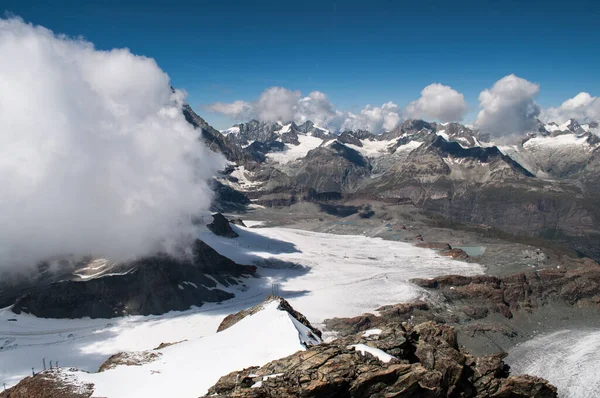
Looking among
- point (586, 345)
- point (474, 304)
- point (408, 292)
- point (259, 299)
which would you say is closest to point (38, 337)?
point (259, 299)

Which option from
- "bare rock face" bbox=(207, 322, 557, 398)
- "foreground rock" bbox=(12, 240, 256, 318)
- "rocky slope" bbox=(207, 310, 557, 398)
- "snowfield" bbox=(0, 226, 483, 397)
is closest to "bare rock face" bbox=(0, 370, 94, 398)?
"snowfield" bbox=(0, 226, 483, 397)

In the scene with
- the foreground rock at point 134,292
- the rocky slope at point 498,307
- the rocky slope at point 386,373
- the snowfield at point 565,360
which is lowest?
the snowfield at point 565,360

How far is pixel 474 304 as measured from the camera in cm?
12644

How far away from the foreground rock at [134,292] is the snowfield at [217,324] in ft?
11.0

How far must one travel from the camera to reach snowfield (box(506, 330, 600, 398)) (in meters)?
82.4

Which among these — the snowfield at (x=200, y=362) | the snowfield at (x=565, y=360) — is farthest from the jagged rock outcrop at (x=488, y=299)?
the snowfield at (x=200, y=362)

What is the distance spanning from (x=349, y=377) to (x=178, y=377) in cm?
2114

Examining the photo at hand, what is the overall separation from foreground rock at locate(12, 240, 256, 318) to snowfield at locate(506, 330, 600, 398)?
81.3 meters

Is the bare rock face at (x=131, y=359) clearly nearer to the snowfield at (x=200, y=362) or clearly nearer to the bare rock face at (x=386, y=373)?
the snowfield at (x=200, y=362)

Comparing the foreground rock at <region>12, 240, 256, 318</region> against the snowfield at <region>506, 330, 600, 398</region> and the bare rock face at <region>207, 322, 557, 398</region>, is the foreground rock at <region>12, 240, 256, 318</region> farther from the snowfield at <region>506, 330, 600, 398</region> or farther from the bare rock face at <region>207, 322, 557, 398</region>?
the bare rock face at <region>207, 322, 557, 398</region>

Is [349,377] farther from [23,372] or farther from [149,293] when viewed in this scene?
[149,293]

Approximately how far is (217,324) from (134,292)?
28190 millimetres

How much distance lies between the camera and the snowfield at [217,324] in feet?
159

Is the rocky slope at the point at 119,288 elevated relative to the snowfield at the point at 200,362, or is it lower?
elevated
